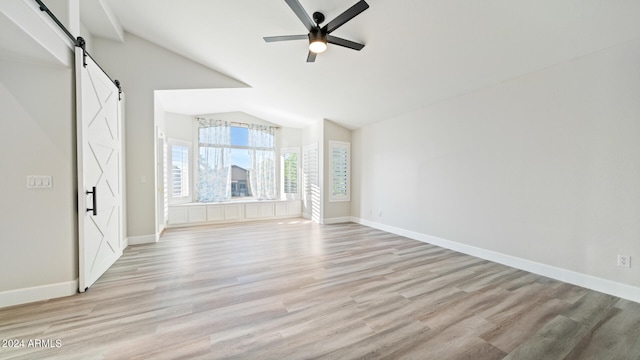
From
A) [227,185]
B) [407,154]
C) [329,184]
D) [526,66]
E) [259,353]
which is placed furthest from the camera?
[227,185]

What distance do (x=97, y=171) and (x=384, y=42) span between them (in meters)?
3.96

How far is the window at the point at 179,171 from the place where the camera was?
230 inches

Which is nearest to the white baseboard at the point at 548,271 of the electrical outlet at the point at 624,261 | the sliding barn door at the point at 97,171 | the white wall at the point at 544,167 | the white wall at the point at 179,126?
the white wall at the point at 544,167

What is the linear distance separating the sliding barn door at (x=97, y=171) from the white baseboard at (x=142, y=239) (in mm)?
624

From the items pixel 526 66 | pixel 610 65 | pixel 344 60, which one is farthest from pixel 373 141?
pixel 610 65

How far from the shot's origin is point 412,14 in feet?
8.30

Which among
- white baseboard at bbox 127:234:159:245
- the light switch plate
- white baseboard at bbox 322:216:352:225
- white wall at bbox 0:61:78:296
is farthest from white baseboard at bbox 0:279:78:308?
white baseboard at bbox 322:216:352:225

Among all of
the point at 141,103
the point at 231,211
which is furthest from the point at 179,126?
the point at 231,211

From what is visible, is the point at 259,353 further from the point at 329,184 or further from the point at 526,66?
the point at 329,184

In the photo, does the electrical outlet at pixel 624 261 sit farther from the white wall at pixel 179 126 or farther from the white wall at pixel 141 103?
the white wall at pixel 179 126

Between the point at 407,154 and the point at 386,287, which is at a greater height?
the point at 407,154

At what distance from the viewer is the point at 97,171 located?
111 inches

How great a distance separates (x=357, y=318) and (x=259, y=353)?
2.81 ft

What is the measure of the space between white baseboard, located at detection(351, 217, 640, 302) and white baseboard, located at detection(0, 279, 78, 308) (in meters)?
5.03
